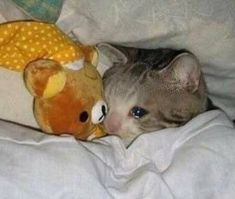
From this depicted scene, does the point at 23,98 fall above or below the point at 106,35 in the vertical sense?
below

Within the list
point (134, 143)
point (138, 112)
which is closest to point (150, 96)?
point (138, 112)

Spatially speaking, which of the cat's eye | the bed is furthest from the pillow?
the cat's eye

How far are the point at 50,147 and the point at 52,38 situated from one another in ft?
0.73

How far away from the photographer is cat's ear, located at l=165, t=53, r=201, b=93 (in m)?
1.03

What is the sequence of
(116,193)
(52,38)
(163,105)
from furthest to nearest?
(163,105)
(52,38)
(116,193)

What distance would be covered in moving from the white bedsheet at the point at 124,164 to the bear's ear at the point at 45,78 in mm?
84

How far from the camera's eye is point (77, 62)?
94 centimetres

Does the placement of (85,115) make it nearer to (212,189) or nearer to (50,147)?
(50,147)

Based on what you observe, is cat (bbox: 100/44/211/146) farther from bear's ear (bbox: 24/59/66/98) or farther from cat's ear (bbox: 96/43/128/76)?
bear's ear (bbox: 24/59/66/98)

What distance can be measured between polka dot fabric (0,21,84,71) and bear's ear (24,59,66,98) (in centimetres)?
5

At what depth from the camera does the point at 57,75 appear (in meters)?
0.87

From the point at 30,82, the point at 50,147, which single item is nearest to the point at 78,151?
the point at 50,147

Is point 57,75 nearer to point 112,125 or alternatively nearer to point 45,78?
point 45,78

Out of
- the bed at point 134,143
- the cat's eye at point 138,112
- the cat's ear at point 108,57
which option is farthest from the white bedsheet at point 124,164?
the cat's ear at point 108,57
